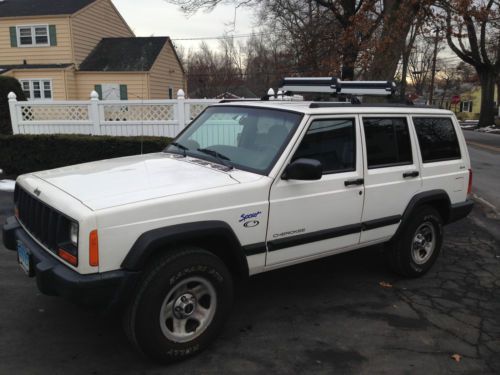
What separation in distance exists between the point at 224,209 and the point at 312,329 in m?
1.35

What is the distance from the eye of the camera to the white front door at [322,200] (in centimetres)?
366

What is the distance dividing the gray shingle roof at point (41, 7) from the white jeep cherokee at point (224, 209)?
22323mm

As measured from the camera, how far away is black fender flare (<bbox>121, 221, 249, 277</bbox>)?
116 inches

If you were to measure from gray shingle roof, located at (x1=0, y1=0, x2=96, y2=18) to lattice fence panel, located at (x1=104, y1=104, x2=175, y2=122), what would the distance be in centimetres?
1416

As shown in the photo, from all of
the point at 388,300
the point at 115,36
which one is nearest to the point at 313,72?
the point at 388,300

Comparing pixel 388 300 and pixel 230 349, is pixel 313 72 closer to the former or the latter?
pixel 388 300

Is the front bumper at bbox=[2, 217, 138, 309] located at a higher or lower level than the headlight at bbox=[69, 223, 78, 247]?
lower

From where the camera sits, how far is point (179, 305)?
327 centimetres

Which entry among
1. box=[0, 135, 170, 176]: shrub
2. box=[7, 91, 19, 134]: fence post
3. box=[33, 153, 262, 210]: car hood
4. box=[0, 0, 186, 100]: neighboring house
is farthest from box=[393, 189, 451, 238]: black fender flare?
box=[0, 0, 186, 100]: neighboring house

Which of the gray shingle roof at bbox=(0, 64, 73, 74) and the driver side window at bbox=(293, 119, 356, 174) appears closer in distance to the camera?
the driver side window at bbox=(293, 119, 356, 174)

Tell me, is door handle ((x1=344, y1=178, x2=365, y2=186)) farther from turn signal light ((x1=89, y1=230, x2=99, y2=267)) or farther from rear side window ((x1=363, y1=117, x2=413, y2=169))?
turn signal light ((x1=89, y1=230, x2=99, y2=267))

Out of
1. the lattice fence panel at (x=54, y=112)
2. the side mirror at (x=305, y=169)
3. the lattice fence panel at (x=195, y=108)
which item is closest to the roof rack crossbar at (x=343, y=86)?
the side mirror at (x=305, y=169)

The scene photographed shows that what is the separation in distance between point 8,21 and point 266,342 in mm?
25576

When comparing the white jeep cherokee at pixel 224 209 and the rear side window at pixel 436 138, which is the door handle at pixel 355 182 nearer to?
the white jeep cherokee at pixel 224 209
